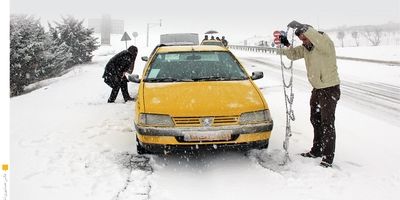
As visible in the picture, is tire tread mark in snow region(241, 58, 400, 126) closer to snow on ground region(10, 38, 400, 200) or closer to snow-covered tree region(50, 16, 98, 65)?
snow on ground region(10, 38, 400, 200)

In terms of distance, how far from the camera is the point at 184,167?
202 inches

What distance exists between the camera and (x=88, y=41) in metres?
29.4

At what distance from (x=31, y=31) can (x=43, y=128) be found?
14201 millimetres

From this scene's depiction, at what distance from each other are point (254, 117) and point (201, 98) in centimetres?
71

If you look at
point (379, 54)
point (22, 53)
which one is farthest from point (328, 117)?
point (379, 54)

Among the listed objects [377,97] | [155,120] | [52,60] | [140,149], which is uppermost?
[52,60]

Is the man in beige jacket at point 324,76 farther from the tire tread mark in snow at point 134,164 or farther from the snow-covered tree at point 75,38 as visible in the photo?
the snow-covered tree at point 75,38

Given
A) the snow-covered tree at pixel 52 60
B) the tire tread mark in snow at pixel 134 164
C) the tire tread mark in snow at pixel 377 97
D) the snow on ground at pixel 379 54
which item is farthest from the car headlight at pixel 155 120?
the snow on ground at pixel 379 54

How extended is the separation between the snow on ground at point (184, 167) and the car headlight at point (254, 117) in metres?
0.61

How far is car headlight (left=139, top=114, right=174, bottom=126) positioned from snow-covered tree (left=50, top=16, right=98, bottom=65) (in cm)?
2556

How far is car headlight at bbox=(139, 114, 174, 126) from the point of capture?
4.85 metres

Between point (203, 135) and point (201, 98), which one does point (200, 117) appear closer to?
point (203, 135)

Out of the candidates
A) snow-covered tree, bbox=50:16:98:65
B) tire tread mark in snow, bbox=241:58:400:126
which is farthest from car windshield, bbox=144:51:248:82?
snow-covered tree, bbox=50:16:98:65

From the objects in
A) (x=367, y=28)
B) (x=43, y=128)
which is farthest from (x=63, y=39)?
(x=367, y=28)
